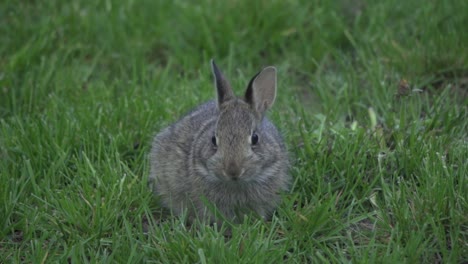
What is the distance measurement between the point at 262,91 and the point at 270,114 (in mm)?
879

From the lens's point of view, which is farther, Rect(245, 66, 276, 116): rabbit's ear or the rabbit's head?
Rect(245, 66, 276, 116): rabbit's ear

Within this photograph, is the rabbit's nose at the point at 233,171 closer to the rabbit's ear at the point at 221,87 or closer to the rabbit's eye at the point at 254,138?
the rabbit's eye at the point at 254,138

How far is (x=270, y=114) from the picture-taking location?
591 cm

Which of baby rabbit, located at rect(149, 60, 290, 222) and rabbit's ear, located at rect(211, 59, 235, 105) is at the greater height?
rabbit's ear, located at rect(211, 59, 235, 105)

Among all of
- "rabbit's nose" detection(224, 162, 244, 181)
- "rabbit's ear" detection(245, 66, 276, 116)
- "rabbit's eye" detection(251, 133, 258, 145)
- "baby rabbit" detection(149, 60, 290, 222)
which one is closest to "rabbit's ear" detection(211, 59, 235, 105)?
"baby rabbit" detection(149, 60, 290, 222)

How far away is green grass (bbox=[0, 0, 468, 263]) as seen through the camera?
443 cm

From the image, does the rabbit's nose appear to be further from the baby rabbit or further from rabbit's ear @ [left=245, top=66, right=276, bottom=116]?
rabbit's ear @ [left=245, top=66, right=276, bottom=116]

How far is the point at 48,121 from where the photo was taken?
5898 millimetres

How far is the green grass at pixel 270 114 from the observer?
443 cm

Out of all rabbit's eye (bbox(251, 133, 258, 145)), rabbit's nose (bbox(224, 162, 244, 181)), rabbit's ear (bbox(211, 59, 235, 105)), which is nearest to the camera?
rabbit's nose (bbox(224, 162, 244, 181))

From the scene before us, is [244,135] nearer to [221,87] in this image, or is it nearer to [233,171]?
[233,171]

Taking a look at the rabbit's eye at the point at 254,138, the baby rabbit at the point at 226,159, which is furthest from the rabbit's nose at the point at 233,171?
the rabbit's eye at the point at 254,138

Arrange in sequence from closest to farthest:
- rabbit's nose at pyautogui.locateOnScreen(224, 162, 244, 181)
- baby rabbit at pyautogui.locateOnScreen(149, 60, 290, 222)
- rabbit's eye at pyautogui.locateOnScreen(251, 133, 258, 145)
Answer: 1. rabbit's nose at pyautogui.locateOnScreen(224, 162, 244, 181)
2. baby rabbit at pyautogui.locateOnScreen(149, 60, 290, 222)
3. rabbit's eye at pyautogui.locateOnScreen(251, 133, 258, 145)

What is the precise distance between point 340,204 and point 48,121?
2.46 m
